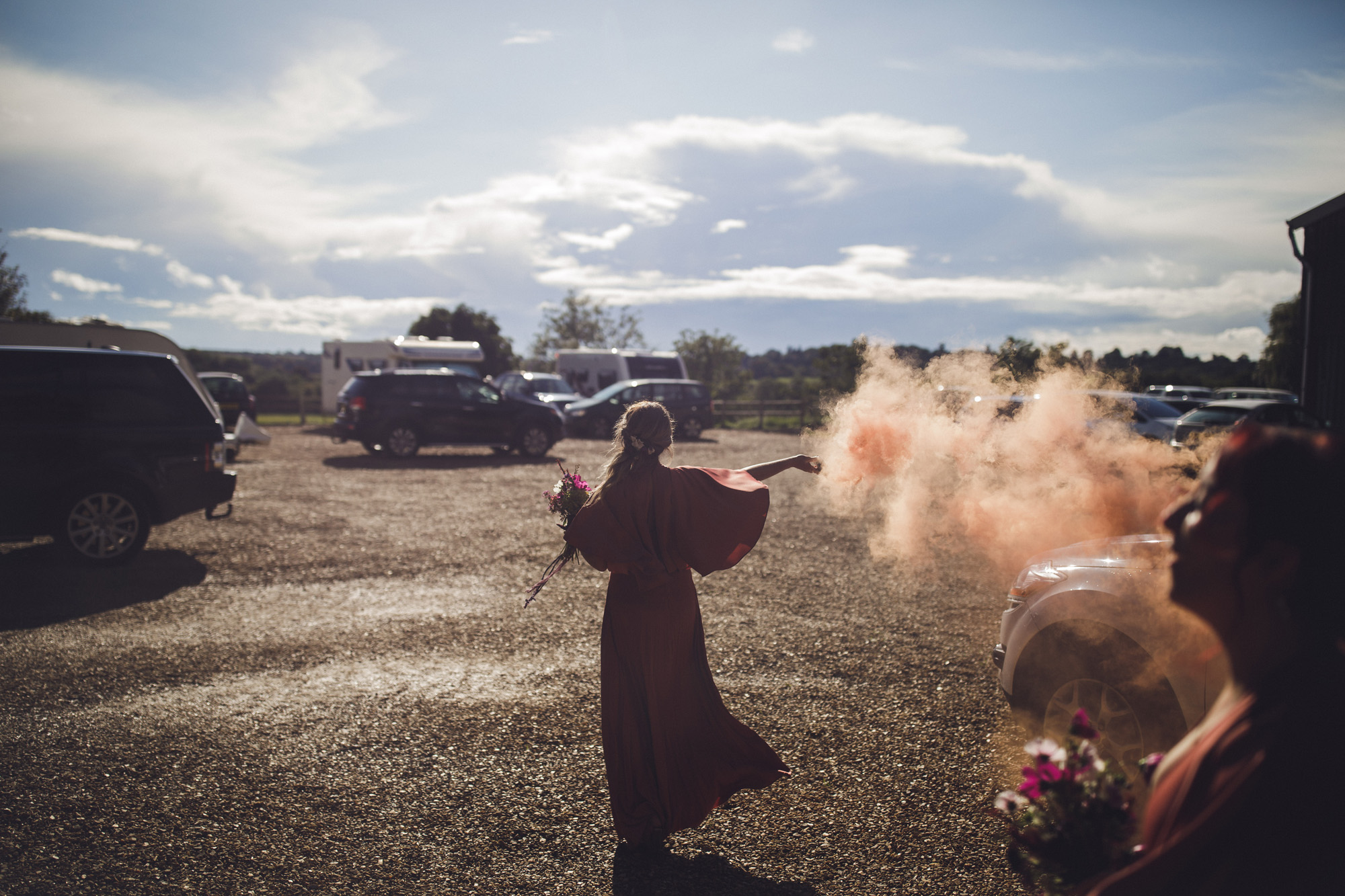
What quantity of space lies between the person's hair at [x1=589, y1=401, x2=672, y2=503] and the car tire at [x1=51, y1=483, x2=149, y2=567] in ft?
22.9

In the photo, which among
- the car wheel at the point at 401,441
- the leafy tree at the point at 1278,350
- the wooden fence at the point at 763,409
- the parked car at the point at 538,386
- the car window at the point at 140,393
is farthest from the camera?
the leafy tree at the point at 1278,350

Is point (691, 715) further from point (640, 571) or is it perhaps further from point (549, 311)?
point (549, 311)

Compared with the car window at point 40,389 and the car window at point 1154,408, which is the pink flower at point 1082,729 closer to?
the car window at point 40,389

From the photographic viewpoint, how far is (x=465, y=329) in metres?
59.4

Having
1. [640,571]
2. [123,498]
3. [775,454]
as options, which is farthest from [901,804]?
[775,454]

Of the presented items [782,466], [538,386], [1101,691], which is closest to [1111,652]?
[1101,691]

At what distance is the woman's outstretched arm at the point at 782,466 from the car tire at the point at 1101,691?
1.38 meters

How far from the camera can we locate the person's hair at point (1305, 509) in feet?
3.94

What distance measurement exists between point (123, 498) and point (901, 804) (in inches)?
320

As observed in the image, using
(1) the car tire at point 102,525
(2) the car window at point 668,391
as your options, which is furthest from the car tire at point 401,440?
(1) the car tire at point 102,525

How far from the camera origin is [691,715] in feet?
12.0

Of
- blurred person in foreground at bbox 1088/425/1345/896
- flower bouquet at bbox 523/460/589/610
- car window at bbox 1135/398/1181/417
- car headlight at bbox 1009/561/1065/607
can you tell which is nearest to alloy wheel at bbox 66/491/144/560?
flower bouquet at bbox 523/460/589/610

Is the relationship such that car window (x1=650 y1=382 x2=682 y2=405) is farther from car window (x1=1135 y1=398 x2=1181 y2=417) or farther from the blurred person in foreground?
the blurred person in foreground

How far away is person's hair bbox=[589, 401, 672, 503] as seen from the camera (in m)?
3.50
